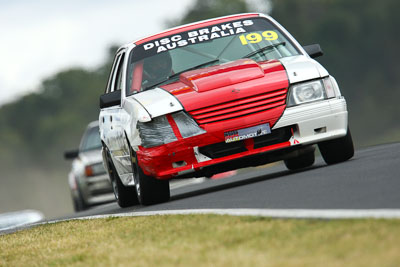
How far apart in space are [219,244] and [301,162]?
5.91 meters

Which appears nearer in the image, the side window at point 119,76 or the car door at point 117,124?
the car door at point 117,124

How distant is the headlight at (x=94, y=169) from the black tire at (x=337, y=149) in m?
9.22

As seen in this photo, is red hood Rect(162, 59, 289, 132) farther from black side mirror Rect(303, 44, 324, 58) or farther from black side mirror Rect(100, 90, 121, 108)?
black side mirror Rect(303, 44, 324, 58)

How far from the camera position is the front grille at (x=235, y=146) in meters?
9.72

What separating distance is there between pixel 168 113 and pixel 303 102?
1.24 m

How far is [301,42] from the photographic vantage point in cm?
7612

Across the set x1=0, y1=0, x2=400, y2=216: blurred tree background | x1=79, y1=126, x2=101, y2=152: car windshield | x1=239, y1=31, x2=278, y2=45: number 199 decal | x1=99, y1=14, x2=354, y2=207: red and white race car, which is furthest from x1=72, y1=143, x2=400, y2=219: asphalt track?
x1=0, y1=0, x2=400, y2=216: blurred tree background

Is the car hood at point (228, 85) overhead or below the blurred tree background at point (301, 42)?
overhead

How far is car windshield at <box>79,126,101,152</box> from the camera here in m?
19.9

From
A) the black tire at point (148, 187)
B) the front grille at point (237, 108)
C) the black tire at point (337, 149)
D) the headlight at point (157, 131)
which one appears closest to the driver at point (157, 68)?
the black tire at point (148, 187)

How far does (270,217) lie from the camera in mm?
6801

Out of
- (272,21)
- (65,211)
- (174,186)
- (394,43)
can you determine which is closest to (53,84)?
(65,211)

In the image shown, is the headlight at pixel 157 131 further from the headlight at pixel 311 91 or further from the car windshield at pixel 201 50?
the headlight at pixel 311 91

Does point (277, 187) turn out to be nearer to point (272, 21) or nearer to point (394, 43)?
point (272, 21)
